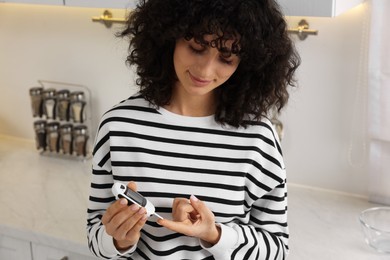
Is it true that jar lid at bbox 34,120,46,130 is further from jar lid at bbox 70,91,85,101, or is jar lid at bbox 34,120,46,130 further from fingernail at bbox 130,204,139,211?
fingernail at bbox 130,204,139,211

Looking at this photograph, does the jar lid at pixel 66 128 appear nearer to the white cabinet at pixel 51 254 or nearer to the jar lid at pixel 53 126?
the jar lid at pixel 53 126

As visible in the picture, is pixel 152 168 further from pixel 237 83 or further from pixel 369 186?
pixel 369 186

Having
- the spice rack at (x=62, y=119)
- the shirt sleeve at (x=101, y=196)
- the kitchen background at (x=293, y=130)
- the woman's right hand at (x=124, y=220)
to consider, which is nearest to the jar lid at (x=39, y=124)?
the spice rack at (x=62, y=119)

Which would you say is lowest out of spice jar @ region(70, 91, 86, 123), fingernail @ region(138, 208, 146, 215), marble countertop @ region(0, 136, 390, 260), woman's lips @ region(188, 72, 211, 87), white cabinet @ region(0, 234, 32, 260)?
white cabinet @ region(0, 234, 32, 260)

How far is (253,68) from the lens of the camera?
89cm

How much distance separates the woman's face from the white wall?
605mm

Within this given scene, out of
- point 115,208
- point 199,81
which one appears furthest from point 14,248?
point 199,81

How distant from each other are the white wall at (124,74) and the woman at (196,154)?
0.50 meters

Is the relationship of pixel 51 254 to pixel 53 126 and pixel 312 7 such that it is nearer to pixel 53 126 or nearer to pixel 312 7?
pixel 53 126

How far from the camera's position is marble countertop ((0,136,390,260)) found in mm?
1278

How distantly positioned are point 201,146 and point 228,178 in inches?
2.9

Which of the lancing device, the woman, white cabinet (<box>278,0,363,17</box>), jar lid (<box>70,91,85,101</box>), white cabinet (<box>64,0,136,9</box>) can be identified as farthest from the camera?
jar lid (<box>70,91,85,101</box>)

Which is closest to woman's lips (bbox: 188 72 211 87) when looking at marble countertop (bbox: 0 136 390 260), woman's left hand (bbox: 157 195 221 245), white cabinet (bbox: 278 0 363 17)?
woman's left hand (bbox: 157 195 221 245)

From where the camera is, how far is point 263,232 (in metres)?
0.97
